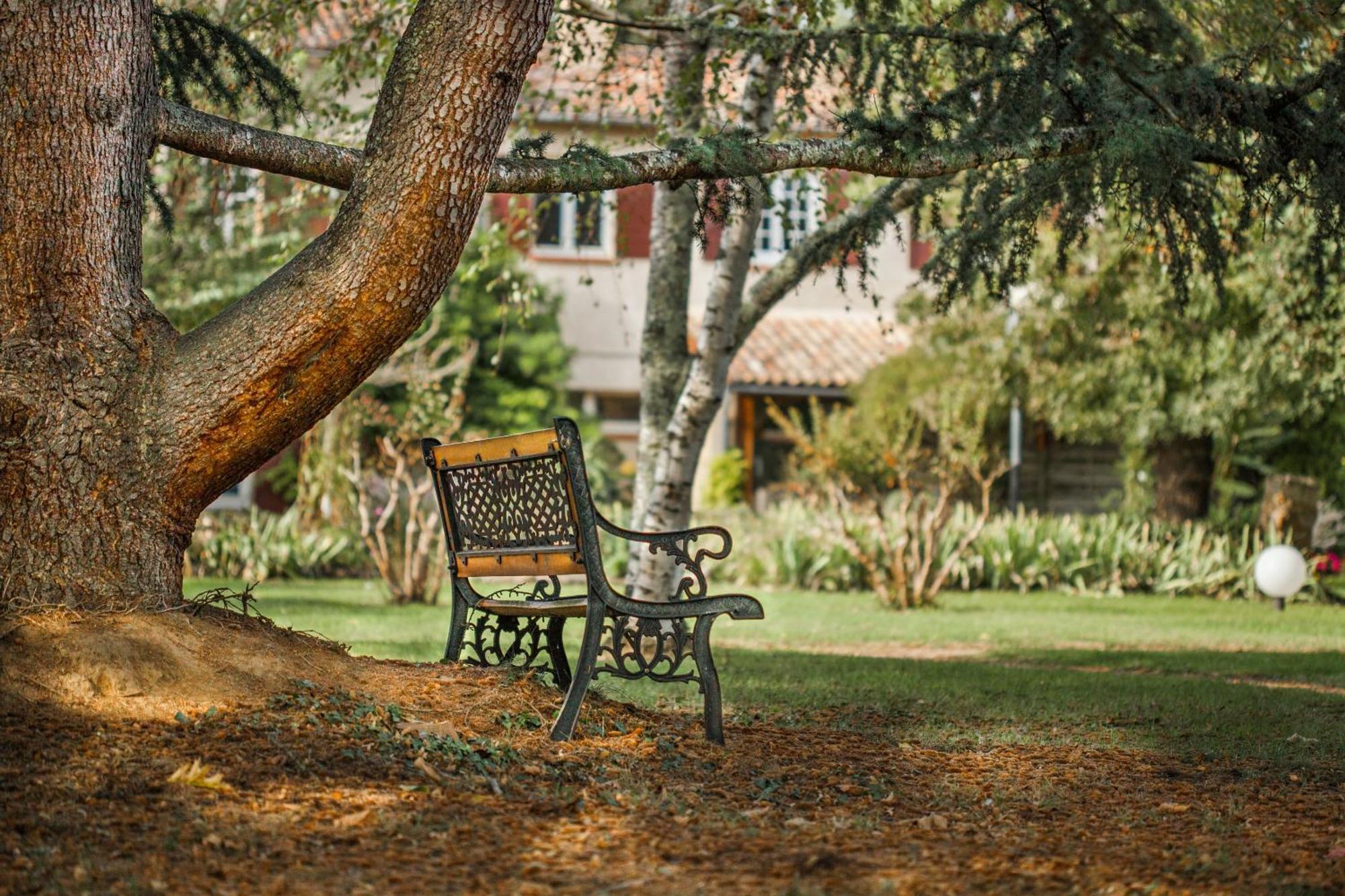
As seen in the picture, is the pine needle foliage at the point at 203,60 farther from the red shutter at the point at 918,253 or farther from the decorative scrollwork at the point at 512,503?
the red shutter at the point at 918,253

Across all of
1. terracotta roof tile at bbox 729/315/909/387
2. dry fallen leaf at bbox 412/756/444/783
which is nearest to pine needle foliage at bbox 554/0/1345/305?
Result: dry fallen leaf at bbox 412/756/444/783

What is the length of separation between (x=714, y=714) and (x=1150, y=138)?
285 cm

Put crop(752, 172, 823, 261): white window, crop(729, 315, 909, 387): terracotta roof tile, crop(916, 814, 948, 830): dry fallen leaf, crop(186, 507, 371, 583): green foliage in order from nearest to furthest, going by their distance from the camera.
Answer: crop(916, 814, 948, 830): dry fallen leaf
crop(752, 172, 823, 261): white window
crop(186, 507, 371, 583): green foliage
crop(729, 315, 909, 387): terracotta roof tile

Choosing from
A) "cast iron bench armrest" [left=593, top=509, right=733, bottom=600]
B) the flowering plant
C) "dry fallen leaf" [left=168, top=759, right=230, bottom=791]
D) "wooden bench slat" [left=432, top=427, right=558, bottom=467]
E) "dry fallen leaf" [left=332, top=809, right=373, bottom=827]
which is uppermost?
"wooden bench slat" [left=432, top=427, right=558, bottom=467]

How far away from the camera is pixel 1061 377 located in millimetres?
17578

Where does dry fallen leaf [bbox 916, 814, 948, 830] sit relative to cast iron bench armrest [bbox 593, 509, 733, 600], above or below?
below

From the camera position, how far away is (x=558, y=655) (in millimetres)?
6051

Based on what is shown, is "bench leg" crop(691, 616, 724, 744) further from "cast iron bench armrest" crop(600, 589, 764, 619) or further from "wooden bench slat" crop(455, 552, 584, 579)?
"wooden bench slat" crop(455, 552, 584, 579)

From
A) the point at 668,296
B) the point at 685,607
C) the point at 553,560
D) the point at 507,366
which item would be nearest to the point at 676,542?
the point at 685,607

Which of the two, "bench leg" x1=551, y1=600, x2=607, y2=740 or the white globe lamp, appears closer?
"bench leg" x1=551, y1=600, x2=607, y2=740

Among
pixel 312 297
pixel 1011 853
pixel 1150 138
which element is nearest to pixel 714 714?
pixel 1011 853

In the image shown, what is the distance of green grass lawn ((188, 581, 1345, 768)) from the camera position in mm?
6598

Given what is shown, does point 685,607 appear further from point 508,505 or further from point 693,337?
point 693,337

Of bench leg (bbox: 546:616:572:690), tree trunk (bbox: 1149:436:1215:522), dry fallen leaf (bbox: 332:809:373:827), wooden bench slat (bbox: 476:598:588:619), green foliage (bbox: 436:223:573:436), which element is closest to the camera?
→ dry fallen leaf (bbox: 332:809:373:827)
